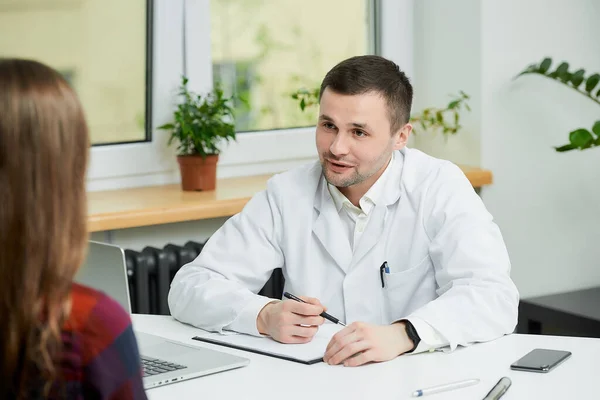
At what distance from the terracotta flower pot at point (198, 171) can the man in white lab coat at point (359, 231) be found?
0.66 meters

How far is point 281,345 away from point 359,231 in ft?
1.64

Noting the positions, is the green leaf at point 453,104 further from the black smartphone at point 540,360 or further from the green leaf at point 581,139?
the black smartphone at point 540,360

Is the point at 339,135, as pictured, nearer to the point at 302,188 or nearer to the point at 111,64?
the point at 302,188

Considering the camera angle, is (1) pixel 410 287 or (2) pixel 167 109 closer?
(1) pixel 410 287

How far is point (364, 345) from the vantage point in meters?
1.61

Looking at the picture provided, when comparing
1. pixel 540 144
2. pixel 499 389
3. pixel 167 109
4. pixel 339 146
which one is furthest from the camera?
pixel 540 144

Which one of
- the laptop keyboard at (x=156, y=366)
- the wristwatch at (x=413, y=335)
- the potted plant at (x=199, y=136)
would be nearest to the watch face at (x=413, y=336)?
the wristwatch at (x=413, y=335)

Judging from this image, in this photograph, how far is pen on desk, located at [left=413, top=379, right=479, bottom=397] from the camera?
1.42 m

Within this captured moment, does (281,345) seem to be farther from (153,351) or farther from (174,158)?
(174,158)

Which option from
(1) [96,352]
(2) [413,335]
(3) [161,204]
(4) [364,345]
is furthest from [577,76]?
(1) [96,352]

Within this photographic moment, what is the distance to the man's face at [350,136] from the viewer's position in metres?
2.07

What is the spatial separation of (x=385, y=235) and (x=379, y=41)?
57.1 inches

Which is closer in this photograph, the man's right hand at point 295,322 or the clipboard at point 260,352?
the clipboard at point 260,352

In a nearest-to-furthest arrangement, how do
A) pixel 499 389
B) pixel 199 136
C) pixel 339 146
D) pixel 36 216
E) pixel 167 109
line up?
pixel 36 216 → pixel 499 389 → pixel 339 146 → pixel 199 136 → pixel 167 109
